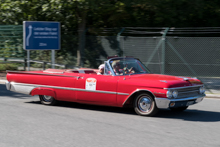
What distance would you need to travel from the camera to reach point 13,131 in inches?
252

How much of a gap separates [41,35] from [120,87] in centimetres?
1000

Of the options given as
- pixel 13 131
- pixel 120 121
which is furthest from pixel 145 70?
pixel 13 131

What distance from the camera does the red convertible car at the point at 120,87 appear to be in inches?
300

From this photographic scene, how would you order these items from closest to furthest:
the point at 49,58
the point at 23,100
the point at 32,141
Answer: the point at 32,141, the point at 23,100, the point at 49,58

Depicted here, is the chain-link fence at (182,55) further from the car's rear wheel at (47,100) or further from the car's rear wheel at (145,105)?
the car's rear wheel at (145,105)

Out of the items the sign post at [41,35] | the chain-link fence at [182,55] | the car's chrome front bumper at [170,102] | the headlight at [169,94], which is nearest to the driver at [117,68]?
the car's chrome front bumper at [170,102]

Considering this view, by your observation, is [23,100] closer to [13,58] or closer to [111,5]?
[111,5]

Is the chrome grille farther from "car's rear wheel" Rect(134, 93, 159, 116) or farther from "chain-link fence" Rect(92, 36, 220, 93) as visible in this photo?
"chain-link fence" Rect(92, 36, 220, 93)

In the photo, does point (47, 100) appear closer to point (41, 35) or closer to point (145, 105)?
point (145, 105)

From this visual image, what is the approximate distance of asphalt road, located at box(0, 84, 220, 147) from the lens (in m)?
5.67

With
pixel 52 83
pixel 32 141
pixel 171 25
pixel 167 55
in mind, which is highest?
pixel 171 25

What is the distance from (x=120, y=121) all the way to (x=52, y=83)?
2.61 metres

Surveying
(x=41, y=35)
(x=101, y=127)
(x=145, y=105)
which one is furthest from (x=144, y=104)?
(x=41, y=35)

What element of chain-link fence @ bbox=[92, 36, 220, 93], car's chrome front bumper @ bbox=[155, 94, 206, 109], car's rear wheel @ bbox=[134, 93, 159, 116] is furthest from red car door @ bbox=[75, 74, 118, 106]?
chain-link fence @ bbox=[92, 36, 220, 93]
